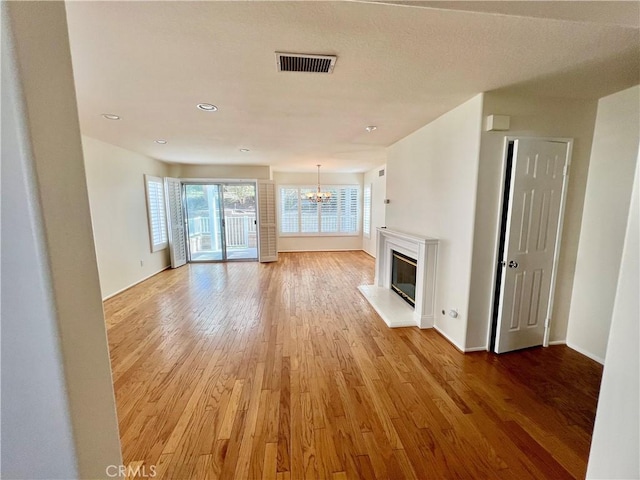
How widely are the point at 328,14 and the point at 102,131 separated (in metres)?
3.50

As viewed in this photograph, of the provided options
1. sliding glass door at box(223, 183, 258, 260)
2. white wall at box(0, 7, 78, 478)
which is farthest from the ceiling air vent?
sliding glass door at box(223, 183, 258, 260)

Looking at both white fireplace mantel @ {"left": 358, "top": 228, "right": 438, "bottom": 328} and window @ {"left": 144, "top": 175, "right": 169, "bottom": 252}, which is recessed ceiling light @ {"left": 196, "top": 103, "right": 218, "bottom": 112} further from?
window @ {"left": 144, "top": 175, "right": 169, "bottom": 252}

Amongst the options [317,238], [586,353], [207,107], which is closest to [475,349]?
[586,353]

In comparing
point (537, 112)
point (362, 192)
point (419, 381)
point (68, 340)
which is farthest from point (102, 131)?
point (362, 192)

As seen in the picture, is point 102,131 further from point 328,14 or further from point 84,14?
point 328,14

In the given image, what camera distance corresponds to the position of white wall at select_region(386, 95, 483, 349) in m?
2.52

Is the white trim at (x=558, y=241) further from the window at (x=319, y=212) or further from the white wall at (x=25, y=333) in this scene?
the window at (x=319, y=212)

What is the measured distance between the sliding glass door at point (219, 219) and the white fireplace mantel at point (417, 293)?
4.09 metres

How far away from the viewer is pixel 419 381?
2217 mm

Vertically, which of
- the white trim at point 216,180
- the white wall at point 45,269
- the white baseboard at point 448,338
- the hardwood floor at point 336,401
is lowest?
the hardwood floor at point 336,401

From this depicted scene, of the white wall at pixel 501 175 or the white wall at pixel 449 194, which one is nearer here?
the white wall at pixel 501 175

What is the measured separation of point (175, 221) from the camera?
6.18 m

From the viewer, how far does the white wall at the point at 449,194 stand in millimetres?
2518

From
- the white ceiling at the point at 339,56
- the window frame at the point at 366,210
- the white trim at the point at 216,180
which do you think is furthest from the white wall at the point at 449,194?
the white trim at the point at 216,180
